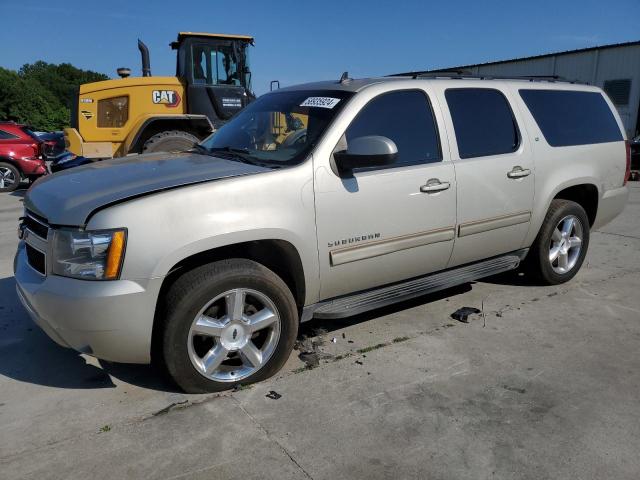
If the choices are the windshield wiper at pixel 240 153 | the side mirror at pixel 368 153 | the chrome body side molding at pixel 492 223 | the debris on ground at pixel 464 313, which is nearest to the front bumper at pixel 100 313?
the windshield wiper at pixel 240 153

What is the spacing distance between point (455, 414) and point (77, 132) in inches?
379

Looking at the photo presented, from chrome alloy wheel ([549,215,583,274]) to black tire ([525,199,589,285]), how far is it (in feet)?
0.09

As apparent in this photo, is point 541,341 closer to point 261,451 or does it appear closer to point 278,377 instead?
point 278,377

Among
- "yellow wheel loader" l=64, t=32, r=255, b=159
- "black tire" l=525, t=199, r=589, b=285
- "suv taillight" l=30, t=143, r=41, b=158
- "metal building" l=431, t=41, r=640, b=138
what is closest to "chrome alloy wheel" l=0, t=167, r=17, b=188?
"suv taillight" l=30, t=143, r=41, b=158

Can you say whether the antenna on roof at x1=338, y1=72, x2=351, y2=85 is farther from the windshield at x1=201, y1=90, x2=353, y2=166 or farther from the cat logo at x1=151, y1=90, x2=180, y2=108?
the cat logo at x1=151, y1=90, x2=180, y2=108

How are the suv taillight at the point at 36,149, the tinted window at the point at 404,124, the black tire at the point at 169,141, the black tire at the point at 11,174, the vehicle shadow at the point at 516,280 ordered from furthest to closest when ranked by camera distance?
the suv taillight at the point at 36,149, the black tire at the point at 11,174, the black tire at the point at 169,141, the vehicle shadow at the point at 516,280, the tinted window at the point at 404,124

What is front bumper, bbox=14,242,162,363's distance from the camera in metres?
2.63

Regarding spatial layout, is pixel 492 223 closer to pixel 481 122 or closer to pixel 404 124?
pixel 481 122

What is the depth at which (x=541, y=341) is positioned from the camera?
3783mm

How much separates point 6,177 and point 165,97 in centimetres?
479

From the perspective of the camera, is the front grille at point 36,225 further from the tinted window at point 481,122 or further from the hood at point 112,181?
the tinted window at point 481,122

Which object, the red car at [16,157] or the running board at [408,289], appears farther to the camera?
the red car at [16,157]

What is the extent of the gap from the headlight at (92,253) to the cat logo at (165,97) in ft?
26.4

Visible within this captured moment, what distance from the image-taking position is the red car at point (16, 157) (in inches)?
472
